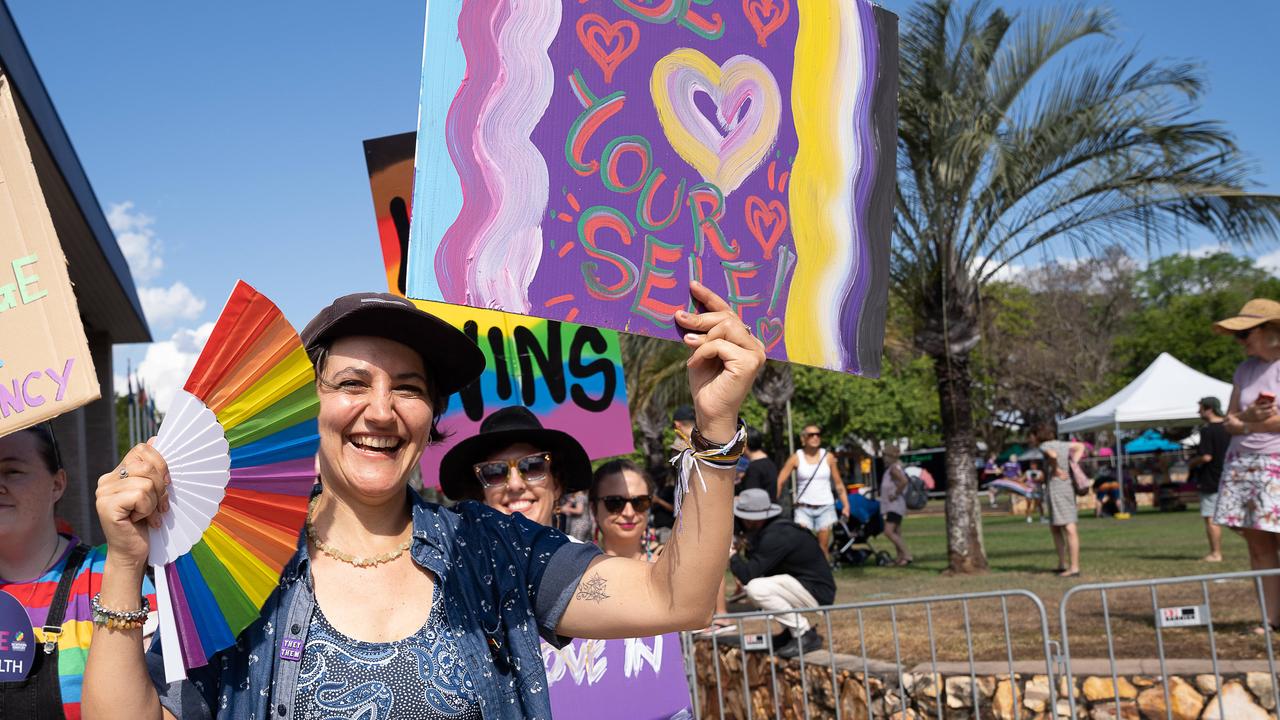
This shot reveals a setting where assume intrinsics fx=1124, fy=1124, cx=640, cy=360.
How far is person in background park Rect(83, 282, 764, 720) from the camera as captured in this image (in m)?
1.93

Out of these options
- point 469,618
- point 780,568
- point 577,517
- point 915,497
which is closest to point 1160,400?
point 915,497

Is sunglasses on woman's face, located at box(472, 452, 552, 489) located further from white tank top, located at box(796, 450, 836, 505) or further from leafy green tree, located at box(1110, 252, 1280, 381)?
leafy green tree, located at box(1110, 252, 1280, 381)

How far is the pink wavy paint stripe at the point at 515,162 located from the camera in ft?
6.60

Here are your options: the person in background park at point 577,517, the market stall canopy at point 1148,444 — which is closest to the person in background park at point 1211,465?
the person in background park at point 577,517

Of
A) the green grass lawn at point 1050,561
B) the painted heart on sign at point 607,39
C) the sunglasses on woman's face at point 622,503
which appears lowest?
the green grass lawn at point 1050,561

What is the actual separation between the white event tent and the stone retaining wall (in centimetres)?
1679

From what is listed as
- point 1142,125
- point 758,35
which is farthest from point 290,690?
point 1142,125

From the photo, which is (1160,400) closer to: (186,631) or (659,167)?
(659,167)

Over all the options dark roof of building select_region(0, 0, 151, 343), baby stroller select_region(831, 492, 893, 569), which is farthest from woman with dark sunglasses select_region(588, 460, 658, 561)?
baby stroller select_region(831, 492, 893, 569)

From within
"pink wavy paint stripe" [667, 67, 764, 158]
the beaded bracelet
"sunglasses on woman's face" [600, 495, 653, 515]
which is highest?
"pink wavy paint stripe" [667, 67, 764, 158]

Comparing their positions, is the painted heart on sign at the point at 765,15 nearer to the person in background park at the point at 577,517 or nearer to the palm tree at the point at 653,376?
the person in background park at the point at 577,517

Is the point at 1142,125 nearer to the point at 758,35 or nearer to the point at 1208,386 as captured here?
the point at 758,35

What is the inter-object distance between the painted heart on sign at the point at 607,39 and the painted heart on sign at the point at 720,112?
77 millimetres

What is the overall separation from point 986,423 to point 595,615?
41530 mm
